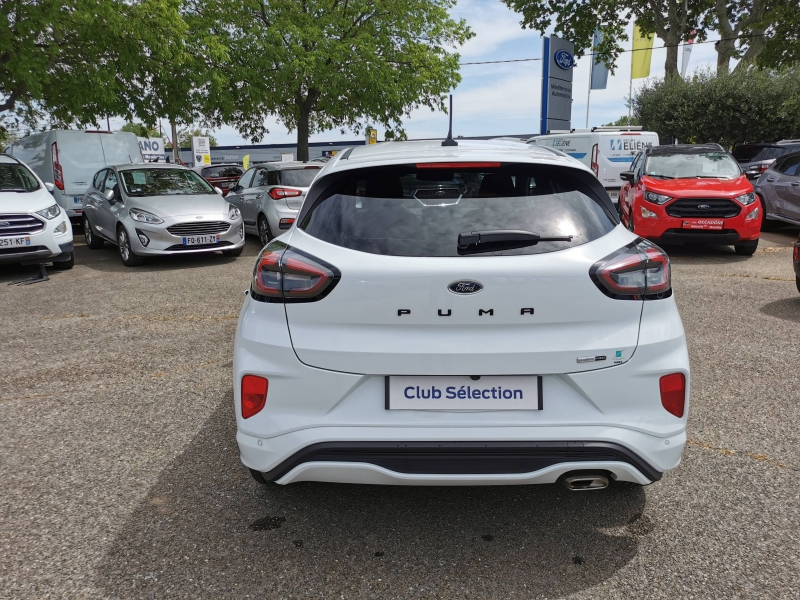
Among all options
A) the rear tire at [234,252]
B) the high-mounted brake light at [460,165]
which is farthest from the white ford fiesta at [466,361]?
the rear tire at [234,252]

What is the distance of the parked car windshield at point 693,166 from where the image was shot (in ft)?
37.1

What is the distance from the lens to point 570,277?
258cm

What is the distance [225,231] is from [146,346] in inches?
203

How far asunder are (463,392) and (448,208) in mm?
753

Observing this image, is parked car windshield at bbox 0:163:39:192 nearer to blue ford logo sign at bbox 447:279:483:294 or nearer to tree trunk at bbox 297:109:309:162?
blue ford logo sign at bbox 447:279:483:294

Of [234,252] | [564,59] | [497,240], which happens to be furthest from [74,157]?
[564,59]

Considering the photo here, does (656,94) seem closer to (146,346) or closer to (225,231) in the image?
(225,231)

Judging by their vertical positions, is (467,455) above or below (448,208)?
below

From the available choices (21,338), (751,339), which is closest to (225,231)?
(21,338)

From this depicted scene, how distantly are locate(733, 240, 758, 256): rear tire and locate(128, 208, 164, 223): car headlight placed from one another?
9004mm

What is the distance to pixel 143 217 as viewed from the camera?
10.6 metres

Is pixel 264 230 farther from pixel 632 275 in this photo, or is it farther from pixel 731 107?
pixel 731 107

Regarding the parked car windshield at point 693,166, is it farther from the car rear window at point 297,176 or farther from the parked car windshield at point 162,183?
the parked car windshield at point 162,183

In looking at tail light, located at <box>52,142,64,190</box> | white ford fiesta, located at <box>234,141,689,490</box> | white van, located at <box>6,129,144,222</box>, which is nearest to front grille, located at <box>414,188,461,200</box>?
white ford fiesta, located at <box>234,141,689,490</box>
